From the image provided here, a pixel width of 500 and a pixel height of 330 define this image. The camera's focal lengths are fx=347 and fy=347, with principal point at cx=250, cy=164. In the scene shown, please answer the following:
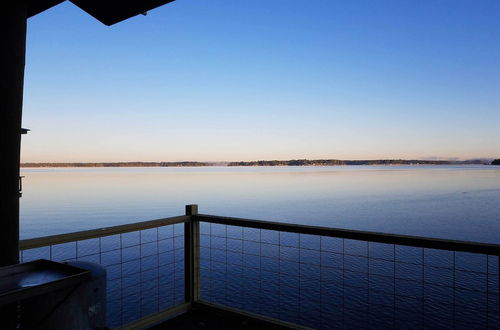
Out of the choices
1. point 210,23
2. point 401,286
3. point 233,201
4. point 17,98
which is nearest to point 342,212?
point 233,201

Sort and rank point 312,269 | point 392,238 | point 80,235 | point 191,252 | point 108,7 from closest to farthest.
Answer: point 108,7 < point 392,238 < point 80,235 < point 191,252 < point 312,269

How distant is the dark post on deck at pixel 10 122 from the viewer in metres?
1.79

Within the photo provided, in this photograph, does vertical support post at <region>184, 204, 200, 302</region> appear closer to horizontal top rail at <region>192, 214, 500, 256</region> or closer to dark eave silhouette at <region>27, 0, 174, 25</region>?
horizontal top rail at <region>192, 214, 500, 256</region>

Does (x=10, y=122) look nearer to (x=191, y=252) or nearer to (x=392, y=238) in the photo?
(x=191, y=252)

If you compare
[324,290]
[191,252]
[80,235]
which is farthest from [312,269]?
[80,235]

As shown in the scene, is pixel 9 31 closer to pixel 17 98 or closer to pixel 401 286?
pixel 17 98

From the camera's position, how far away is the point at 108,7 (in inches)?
87.7

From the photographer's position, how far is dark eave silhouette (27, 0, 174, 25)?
6.96 ft

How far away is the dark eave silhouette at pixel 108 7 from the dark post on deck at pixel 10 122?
1.03ft

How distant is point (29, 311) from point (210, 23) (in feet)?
40.0

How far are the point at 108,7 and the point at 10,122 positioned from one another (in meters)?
0.96

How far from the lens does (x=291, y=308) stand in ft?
25.1

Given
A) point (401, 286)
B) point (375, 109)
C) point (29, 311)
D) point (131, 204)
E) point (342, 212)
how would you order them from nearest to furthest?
1. point (29, 311)
2. point (401, 286)
3. point (342, 212)
4. point (131, 204)
5. point (375, 109)

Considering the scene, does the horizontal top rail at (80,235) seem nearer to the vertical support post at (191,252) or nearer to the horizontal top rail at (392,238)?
the vertical support post at (191,252)
